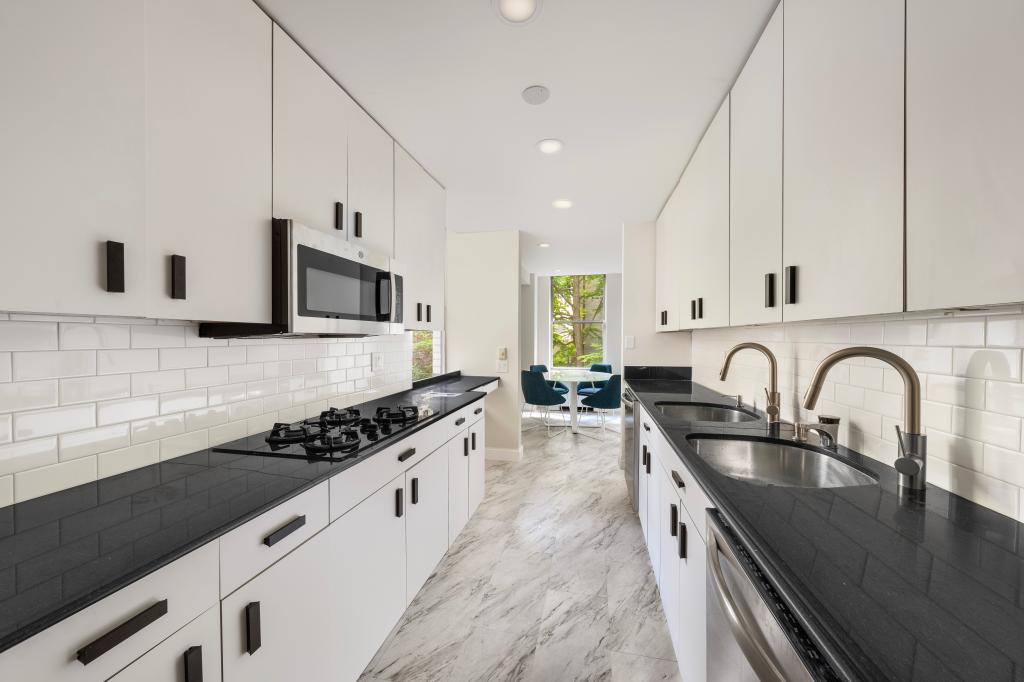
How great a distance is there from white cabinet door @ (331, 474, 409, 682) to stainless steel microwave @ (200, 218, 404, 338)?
0.69 meters

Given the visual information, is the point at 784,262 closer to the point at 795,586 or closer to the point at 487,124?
the point at 795,586

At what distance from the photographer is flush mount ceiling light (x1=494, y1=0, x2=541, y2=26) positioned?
138 centimetres

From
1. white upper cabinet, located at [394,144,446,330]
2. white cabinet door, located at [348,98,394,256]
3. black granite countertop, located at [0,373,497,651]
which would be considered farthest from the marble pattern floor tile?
white cabinet door, located at [348,98,394,256]

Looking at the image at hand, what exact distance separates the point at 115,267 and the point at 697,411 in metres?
2.63

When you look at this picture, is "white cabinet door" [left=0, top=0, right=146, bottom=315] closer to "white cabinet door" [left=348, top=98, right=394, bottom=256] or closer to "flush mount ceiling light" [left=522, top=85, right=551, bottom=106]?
"white cabinet door" [left=348, top=98, right=394, bottom=256]

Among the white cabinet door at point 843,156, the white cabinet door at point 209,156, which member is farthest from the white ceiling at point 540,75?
the white cabinet door at point 843,156

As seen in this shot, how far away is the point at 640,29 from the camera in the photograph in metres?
1.50

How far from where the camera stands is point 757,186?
5.04ft

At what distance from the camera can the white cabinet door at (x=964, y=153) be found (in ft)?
2.08

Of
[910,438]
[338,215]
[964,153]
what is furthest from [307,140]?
[910,438]

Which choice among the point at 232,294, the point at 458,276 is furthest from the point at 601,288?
the point at 232,294

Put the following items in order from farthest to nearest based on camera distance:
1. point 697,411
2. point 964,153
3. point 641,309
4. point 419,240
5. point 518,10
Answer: point 641,309 → point 419,240 → point 697,411 → point 518,10 → point 964,153

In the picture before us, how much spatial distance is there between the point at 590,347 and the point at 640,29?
669cm

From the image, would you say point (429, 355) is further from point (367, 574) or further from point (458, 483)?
point (367, 574)
